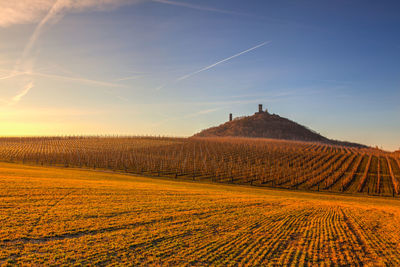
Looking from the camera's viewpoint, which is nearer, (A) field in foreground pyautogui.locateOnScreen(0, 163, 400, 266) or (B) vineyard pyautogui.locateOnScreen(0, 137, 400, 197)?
(A) field in foreground pyautogui.locateOnScreen(0, 163, 400, 266)

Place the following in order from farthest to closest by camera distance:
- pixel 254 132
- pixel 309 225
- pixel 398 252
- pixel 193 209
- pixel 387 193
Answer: pixel 254 132, pixel 387 193, pixel 193 209, pixel 309 225, pixel 398 252

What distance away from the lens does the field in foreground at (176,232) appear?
12.3 metres

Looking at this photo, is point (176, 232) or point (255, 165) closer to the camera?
point (176, 232)

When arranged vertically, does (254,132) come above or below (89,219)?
above

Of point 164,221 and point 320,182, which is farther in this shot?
point 320,182

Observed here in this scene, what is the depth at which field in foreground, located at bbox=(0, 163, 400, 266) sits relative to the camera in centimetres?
1231

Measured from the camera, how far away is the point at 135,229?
1558 centimetres

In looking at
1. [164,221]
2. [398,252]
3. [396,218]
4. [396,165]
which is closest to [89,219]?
[164,221]

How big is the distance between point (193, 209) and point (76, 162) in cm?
6527

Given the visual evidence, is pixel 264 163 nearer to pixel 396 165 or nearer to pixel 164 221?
pixel 396 165

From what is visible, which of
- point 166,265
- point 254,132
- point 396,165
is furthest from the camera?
point 254,132

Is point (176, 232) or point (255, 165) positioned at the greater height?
point (255, 165)

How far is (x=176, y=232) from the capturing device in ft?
51.1

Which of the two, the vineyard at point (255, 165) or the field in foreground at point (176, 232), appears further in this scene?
the vineyard at point (255, 165)
